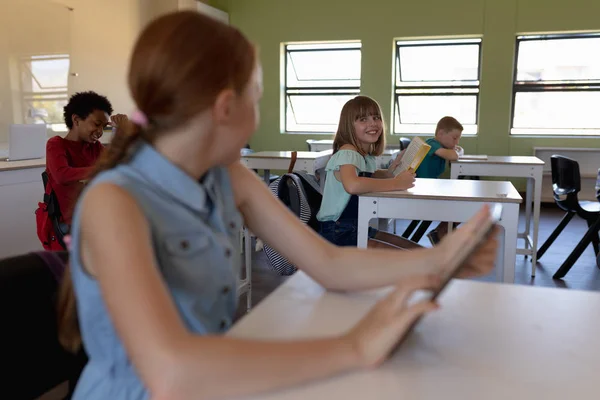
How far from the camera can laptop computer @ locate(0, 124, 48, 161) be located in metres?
3.46

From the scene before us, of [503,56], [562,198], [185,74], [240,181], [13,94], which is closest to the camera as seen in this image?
[185,74]

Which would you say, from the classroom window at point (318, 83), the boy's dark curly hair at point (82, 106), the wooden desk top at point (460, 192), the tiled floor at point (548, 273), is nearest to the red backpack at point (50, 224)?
the boy's dark curly hair at point (82, 106)

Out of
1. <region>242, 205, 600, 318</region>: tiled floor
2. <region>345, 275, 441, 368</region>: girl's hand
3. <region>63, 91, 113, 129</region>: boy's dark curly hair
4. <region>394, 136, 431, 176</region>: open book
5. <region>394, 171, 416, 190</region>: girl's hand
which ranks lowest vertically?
<region>242, 205, 600, 318</region>: tiled floor

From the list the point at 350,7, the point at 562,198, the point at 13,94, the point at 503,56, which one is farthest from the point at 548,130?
the point at 13,94

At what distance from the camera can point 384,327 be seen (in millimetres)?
640

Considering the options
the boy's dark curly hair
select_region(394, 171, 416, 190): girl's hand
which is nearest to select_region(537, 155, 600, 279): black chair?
select_region(394, 171, 416, 190): girl's hand

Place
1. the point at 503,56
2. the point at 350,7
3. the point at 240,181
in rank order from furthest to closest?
1. the point at 350,7
2. the point at 503,56
3. the point at 240,181

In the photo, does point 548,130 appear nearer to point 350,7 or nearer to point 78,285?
point 350,7

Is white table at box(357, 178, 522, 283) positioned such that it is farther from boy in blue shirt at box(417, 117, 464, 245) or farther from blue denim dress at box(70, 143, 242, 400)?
blue denim dress at box(70, 143, 242, 400)

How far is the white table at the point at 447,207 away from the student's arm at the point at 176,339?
5.31 feet

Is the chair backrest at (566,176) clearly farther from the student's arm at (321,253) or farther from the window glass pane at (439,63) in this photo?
the window glass pane at (439,63)

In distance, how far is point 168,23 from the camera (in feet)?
2.23

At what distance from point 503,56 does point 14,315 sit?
22.4 ft

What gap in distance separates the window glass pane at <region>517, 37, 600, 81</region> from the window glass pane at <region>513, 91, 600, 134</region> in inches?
8.4
